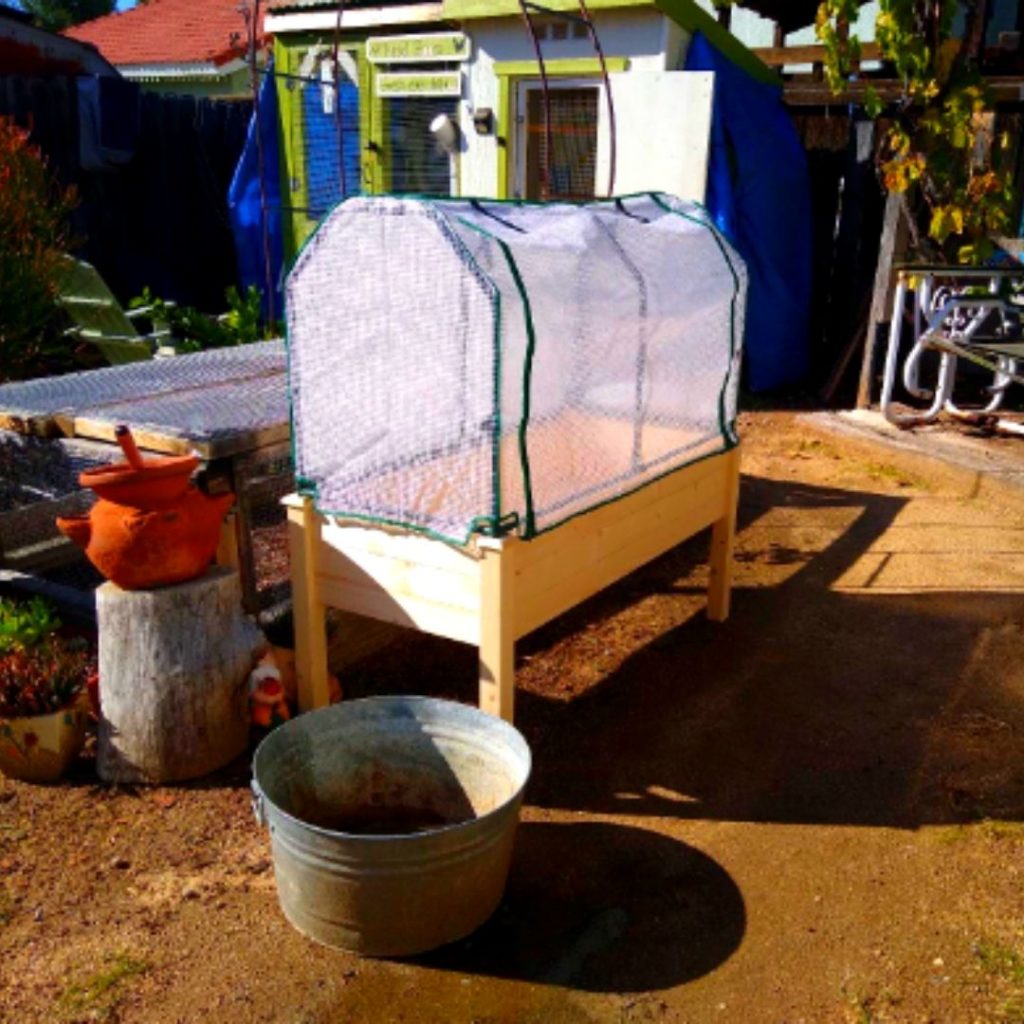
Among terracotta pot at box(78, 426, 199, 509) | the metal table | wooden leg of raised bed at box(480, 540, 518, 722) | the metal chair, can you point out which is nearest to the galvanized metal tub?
wooden leg of raised bed at box(480, 540, 518, 722)

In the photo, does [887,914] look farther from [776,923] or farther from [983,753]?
[983,753]

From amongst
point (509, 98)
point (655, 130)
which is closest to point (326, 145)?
point (509, 98)

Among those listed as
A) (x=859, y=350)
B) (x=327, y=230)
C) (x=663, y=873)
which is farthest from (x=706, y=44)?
(x=663, y=873)

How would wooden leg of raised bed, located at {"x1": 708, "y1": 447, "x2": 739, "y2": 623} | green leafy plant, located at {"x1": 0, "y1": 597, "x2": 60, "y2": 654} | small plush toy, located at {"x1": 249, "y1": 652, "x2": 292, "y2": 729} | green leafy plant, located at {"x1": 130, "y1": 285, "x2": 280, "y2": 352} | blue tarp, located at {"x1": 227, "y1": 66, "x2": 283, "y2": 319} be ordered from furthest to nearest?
blue tarp, located at {"x1": 227, "y1": 66, "x2": 283, "y2": 319} → green leafy plant, located at {"x1": 130, "y1": 285, "x2": 280, "y2": 352} → wooden leg of raised bed, located at {"x1": 708, "y1": 447, "x2": 739, "y2": 623} → green leafy plant, located at {"x1": 0, "y1": 597, "x2": 60, "y2": 654} → small plush toy, located at {"x1": 249, "y1": 652, "x2": 292, "y2": 729}

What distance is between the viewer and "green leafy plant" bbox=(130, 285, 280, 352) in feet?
26.6

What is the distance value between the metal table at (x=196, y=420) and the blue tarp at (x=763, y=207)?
447cm

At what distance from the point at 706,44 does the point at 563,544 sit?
5885mm

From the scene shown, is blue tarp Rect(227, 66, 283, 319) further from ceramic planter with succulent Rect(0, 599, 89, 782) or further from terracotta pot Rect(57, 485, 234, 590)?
terracotta pot Rect(57, 485, 234, 590)

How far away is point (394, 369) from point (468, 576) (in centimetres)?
70

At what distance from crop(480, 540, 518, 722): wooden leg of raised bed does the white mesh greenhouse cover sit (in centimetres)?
9

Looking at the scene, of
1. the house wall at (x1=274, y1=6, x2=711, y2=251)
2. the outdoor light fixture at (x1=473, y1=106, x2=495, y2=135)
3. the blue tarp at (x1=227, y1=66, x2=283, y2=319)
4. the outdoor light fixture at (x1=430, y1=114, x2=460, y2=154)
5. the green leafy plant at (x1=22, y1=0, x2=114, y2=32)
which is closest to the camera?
the house wall at (x1=274, y1=6, x2=711, y2=251)

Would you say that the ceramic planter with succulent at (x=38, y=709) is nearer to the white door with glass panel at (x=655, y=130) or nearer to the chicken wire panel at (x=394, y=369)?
the chicken wire panel at (x=394, y=369)

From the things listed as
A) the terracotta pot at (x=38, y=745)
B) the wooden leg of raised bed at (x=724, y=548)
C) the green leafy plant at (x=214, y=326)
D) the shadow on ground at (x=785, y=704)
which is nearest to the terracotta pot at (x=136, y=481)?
the terracotta pot at (x=38, y=745)

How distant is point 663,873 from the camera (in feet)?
10.5
